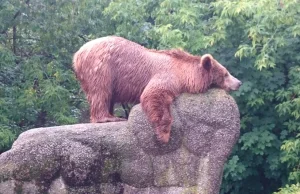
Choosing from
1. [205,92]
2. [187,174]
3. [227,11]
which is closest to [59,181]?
[187,174]

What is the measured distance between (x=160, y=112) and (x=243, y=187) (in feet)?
17.4

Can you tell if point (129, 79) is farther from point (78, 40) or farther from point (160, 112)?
point (78, 40)

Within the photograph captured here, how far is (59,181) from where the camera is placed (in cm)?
659

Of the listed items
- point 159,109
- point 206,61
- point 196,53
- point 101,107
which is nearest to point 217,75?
point 206,61

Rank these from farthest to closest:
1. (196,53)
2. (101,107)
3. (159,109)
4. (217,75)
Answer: (196,53) → (217,75) → (101,107) → (159,109)

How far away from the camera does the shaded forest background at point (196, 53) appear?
10523 millimetres

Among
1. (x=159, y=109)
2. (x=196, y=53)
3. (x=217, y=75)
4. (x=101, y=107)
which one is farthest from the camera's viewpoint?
(x=196, y=53)

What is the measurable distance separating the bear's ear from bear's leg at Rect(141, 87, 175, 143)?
0.52 meters

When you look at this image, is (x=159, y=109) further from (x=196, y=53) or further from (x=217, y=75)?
(x=196, y=53)

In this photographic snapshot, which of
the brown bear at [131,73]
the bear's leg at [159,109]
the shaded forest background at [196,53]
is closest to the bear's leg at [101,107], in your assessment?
the brown bear at [131,73]

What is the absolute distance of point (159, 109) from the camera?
21.8ft

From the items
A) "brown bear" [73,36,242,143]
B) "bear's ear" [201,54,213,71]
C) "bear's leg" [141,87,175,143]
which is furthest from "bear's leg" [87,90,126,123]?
"bear's ear" [201,54,213,71]

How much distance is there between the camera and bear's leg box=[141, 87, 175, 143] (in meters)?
6.59

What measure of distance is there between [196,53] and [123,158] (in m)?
4.57
